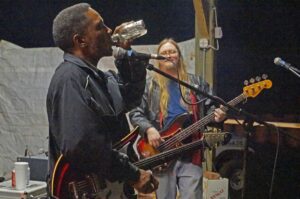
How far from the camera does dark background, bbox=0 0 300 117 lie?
538 cm

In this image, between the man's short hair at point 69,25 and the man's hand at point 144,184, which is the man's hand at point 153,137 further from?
the man's short hair at point 69,25

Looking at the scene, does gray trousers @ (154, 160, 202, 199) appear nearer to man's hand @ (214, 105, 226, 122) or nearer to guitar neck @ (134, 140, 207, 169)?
guitar neck @ (134, 140, 207, 169)

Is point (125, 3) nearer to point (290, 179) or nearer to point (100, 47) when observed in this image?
point (290, 179)

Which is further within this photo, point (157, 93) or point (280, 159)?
point (280, 159)

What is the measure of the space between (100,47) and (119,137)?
0.44 meters

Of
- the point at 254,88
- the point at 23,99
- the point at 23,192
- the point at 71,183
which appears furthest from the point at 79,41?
the point at 23,99

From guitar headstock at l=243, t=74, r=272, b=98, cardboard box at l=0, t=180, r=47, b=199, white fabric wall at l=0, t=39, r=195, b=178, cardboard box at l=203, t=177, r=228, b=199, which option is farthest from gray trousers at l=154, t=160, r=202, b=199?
white fabric wall at l=0, t=39, r=195, b=178

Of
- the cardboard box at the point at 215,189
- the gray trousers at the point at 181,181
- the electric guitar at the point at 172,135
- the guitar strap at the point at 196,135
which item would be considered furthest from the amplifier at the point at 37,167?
the cardboard box at the point at 215,189

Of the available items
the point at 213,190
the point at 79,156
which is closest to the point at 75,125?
the point at 79,156

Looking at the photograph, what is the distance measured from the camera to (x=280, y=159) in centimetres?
561

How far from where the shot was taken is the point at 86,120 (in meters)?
1.80

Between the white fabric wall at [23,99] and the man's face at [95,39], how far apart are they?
2.29 meters

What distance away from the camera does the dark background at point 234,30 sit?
5383 mm

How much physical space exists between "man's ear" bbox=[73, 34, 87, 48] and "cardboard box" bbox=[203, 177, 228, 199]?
192 centimetres
